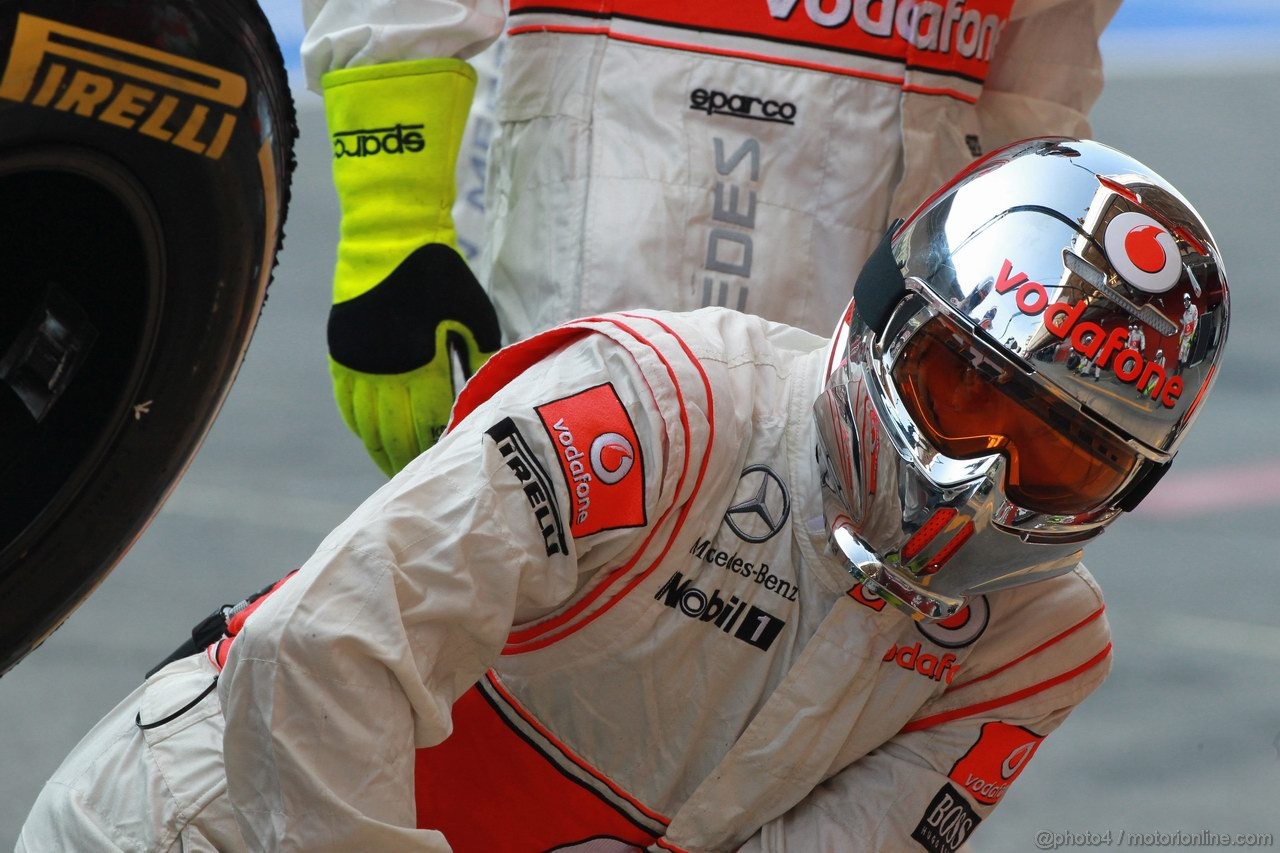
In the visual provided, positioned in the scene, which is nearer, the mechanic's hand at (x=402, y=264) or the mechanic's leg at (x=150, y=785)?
the mechanic's leg at (x=150, y=785)

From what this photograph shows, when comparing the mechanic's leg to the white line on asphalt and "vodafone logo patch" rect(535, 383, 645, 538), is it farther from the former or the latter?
the white line on asphalt

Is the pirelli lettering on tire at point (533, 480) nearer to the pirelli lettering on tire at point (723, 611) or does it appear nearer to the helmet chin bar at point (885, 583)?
the pirelli lettering on tire at point (723, 611)

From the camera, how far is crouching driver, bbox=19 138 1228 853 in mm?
1346

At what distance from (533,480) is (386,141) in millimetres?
704

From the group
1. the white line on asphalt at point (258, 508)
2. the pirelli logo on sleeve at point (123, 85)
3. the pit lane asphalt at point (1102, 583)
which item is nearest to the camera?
the pirelli logo on sleeve at point (123, 85)

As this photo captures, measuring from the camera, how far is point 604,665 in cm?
160

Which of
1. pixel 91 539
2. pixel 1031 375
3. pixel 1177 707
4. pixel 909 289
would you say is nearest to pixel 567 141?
pixel 909 289

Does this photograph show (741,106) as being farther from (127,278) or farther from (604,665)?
(127,278)

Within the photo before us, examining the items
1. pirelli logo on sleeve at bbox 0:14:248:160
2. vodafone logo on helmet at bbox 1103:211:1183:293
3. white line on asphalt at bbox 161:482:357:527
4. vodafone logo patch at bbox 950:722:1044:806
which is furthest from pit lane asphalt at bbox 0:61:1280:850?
pirelli logo on sleeve at bbox 0:14:248:160

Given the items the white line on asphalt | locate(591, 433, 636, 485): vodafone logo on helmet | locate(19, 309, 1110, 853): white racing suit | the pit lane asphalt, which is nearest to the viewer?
locate(19, 309, 1110, 853): white racing suit

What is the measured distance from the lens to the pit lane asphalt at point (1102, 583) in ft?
9.73

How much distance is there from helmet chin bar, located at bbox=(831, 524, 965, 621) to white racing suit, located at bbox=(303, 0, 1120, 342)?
0.52 metres

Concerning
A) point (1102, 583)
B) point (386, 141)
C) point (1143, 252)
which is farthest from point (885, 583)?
point (1102, 583)

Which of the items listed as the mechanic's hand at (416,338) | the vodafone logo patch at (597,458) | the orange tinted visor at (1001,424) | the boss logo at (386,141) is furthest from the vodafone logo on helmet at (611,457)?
the boss logo at (386,141)
